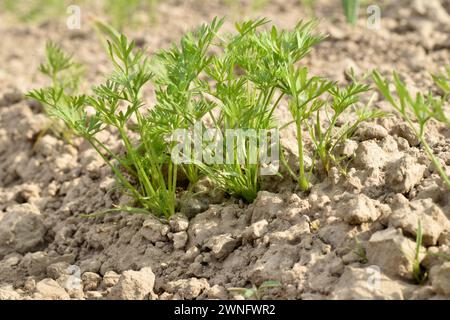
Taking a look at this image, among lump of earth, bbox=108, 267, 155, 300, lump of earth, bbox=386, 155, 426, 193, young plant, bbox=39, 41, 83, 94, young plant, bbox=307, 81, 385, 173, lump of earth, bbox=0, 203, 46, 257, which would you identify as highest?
young plant, bbox=39, 41, 83, 94

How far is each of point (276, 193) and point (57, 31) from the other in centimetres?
299

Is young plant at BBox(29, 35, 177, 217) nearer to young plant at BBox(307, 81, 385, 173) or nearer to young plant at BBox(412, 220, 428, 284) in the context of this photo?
young plant at BBox(307, 81, 385, 173)

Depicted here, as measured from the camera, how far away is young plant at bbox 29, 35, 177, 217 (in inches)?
87.4

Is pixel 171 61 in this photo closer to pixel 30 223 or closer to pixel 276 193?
pixel 276 193

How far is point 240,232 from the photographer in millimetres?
2318

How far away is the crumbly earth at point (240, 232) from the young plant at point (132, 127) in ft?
0.35

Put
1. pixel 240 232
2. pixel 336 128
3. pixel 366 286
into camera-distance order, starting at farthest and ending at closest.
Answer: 1. pixel 336 128
2. pixel 240 232
3. pixel 366 286

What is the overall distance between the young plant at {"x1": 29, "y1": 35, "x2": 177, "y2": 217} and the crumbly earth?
11cm

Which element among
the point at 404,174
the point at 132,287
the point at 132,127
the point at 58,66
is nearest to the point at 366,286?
the point at 404,174

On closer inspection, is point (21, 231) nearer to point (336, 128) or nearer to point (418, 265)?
point (336, 128)

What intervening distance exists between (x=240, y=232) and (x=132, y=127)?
1.75 feet

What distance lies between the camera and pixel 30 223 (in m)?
2.68

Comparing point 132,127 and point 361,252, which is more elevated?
point 132,127

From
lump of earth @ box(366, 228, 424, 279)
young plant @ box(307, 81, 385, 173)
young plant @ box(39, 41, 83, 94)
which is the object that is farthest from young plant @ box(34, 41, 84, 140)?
lump of earth @ box(366, 228, 424, 279)
